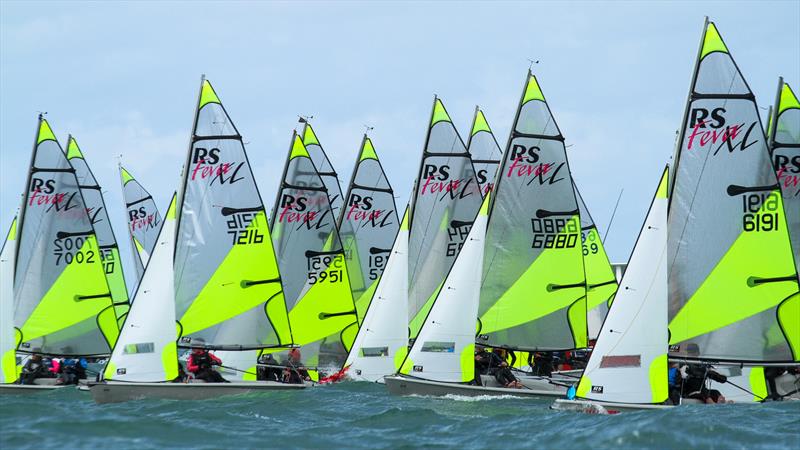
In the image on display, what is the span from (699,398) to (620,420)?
3.71m

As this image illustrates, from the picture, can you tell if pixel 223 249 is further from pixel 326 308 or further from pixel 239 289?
pixel 326 308

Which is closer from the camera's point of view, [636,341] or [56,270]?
[636,341]

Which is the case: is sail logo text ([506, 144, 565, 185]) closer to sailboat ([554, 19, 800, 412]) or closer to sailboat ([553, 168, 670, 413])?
sailboat ([554, 19, 800, 412])

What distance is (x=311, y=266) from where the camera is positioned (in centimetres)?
3312

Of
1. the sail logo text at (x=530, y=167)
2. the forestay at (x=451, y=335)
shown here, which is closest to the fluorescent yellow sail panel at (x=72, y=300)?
the forestay at (x=451, y=335)

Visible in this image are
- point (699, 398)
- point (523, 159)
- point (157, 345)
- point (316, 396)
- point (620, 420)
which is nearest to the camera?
point (620, 420)

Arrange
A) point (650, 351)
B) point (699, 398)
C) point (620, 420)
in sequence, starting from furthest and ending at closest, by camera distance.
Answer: point (699, 398), point (650, 351), point (620, 420)

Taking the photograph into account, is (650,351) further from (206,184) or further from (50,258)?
(50,258)

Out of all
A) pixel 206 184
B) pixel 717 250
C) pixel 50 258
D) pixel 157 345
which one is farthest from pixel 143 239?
pixel 717 250

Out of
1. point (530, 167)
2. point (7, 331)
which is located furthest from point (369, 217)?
point (7, 331)

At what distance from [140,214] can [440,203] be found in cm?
1652

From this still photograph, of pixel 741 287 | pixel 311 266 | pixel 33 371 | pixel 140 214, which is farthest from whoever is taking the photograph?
pixel 140 214

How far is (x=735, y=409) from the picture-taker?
73.3ft

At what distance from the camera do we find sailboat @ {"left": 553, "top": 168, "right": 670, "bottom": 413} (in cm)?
2167
